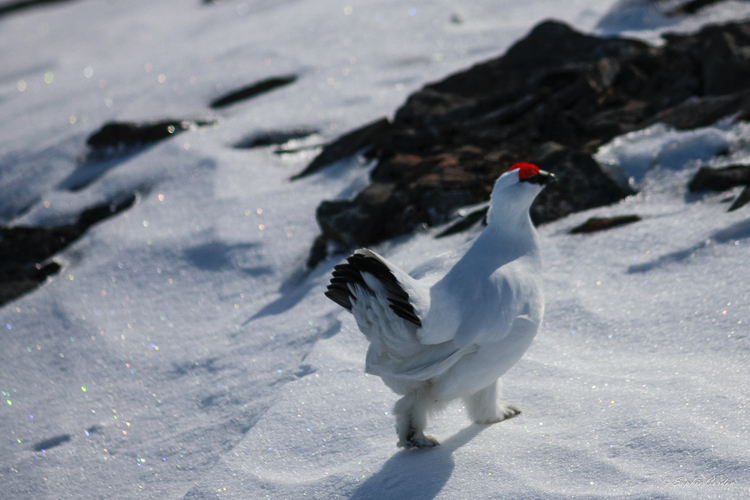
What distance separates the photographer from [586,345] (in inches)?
105

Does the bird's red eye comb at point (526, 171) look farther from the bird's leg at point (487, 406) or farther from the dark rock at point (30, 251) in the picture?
the dark rock at point (30, 251)

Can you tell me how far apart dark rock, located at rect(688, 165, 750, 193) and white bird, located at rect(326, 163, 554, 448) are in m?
1.72

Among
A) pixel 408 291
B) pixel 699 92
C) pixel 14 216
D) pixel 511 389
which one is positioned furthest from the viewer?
pixel 14 216

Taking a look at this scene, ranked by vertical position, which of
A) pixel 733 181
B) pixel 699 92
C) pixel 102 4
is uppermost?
pixel 102 4

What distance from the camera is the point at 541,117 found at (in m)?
4.52

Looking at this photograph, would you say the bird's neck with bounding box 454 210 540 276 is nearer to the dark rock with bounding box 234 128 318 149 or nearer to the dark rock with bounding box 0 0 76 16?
the dark rock with bounding box 234 128 318 149

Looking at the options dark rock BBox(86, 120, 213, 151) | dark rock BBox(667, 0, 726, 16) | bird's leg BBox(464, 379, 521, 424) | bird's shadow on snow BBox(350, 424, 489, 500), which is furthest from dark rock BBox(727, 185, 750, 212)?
dark rock BBox(86, 120, 213, 151)

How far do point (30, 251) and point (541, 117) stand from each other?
3875 millimetres

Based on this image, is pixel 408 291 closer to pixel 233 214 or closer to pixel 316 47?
pixel 233 214

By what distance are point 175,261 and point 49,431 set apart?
1.44 m

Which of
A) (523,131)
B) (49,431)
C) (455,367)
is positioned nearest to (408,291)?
(455,367)

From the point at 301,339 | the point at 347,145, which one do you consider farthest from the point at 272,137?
the point at 301,339

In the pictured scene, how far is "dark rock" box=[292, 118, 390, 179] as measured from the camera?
4621 millimetres

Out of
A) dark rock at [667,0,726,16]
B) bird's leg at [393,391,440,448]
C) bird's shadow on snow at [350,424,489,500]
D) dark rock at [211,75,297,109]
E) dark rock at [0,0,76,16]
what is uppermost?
dark rock at [0,0,76,16]
